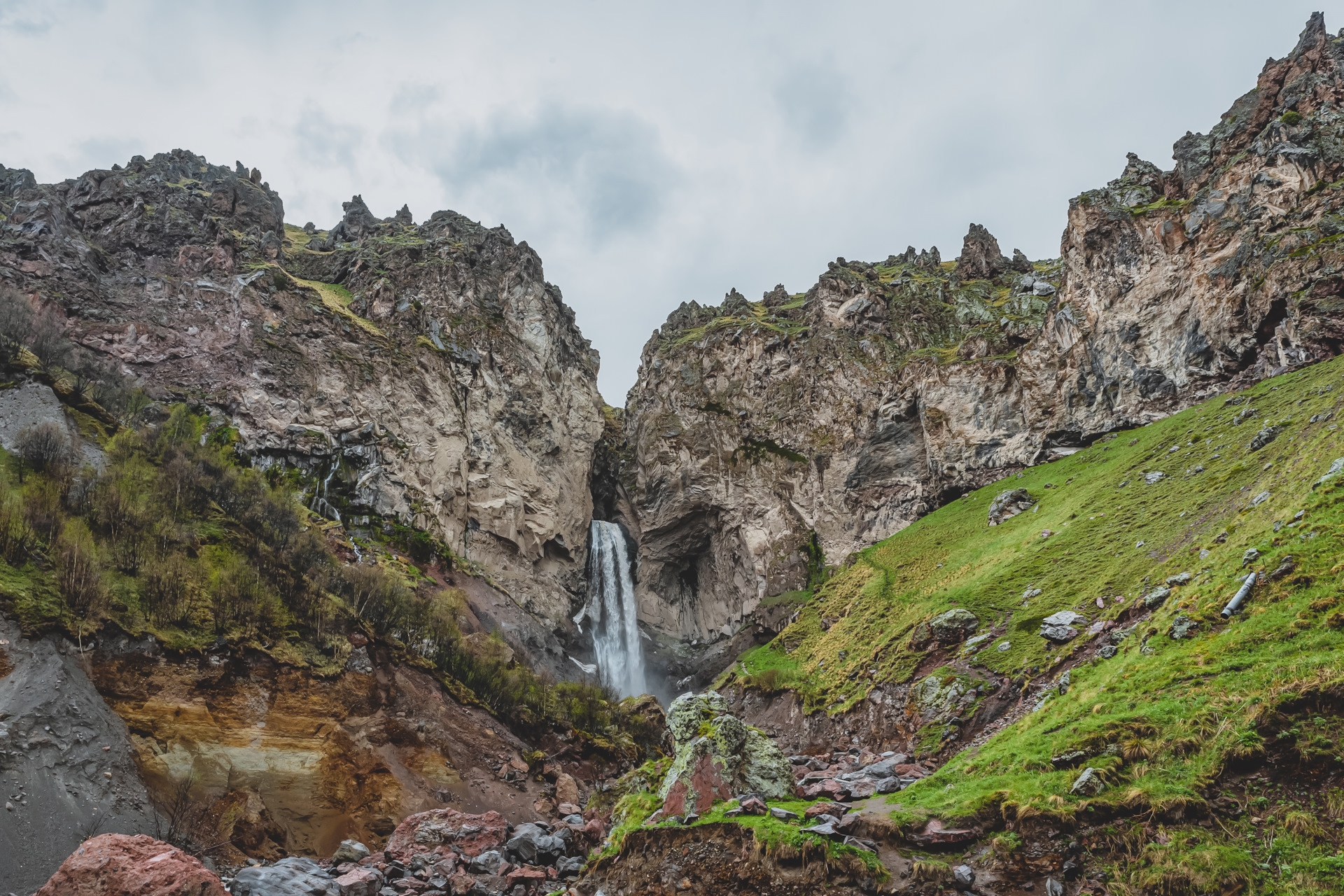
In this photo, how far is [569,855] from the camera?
Answer: 19.0 m

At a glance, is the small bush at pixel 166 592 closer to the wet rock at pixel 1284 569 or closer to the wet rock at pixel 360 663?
the wet rock at pixel 360 663

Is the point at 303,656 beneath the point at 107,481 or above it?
beneath

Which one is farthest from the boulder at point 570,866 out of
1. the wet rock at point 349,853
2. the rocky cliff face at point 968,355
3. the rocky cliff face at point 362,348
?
the rocky cliff face at point 968,355

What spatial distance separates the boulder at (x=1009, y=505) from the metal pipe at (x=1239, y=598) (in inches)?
1153

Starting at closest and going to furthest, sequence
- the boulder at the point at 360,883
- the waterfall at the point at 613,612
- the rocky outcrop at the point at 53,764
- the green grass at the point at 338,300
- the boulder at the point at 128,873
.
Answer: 1. the boulder at the point at 128,873
2. the rocky outcrop at the point at 53,764
3. the boulder at the point at 360,883
4. the green grass at the point at 338,300
5. the waterfall at the point at 613,612

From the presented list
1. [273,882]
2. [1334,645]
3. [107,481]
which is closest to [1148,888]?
[1334,645]

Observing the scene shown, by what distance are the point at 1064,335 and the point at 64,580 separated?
2476 inches

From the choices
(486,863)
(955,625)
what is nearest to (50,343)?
(486,863)

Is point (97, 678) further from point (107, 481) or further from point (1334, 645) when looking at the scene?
point (1334, 645)

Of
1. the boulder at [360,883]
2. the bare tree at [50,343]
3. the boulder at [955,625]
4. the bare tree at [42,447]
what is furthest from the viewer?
the bare tree at [50,343]

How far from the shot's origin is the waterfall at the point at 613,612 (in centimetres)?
6606

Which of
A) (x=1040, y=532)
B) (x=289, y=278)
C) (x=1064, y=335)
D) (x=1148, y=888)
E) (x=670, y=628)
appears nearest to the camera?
(x=1148, y=888)

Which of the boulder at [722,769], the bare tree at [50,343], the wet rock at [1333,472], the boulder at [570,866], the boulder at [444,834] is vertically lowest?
the boulder at [570,866]

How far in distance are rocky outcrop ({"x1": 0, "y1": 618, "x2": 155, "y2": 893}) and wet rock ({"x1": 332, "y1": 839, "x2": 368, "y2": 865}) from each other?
500cm
